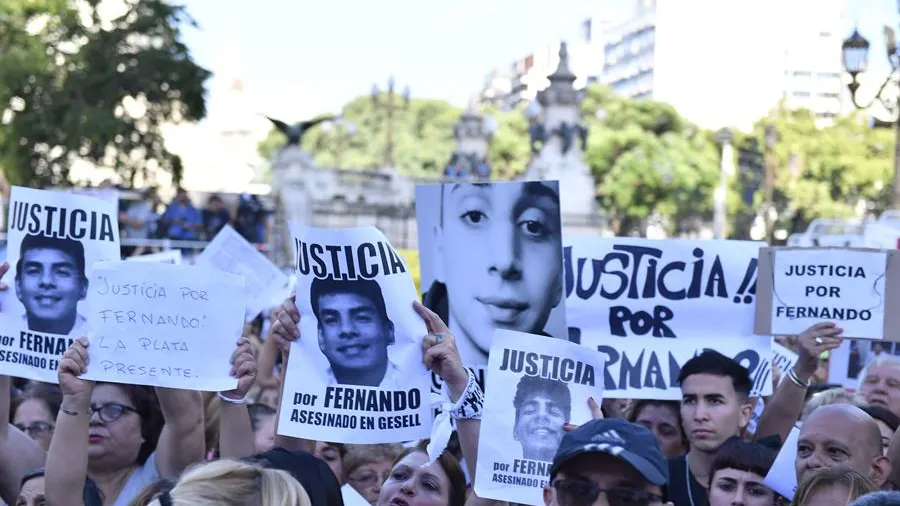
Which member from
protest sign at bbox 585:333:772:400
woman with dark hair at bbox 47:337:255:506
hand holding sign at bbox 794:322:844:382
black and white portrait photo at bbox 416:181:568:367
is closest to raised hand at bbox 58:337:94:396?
woman with dark hair at bbox 47:337:255:506

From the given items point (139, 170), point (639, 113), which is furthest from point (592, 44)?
point (139, 170)

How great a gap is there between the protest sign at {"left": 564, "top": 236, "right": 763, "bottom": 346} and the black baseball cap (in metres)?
3.64

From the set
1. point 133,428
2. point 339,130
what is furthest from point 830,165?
point 133,428

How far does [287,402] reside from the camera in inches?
209

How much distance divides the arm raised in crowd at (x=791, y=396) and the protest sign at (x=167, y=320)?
219 cm

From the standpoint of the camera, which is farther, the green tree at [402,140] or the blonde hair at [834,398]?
the green tree at [402,140]

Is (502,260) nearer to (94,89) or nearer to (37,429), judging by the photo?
(37,429)

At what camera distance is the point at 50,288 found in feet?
20.2

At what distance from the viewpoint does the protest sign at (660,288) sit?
734cm

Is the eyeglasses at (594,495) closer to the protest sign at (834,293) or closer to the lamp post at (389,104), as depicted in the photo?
the protest sign at (834,293)

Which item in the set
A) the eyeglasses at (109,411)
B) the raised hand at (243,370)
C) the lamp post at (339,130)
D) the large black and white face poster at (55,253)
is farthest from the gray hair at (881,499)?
the lamp post at (339,130)

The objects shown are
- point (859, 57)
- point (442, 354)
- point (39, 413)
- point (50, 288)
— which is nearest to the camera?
point (442, 354)

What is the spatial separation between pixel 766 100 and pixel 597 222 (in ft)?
Result: 267

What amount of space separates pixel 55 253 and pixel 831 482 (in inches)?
120
